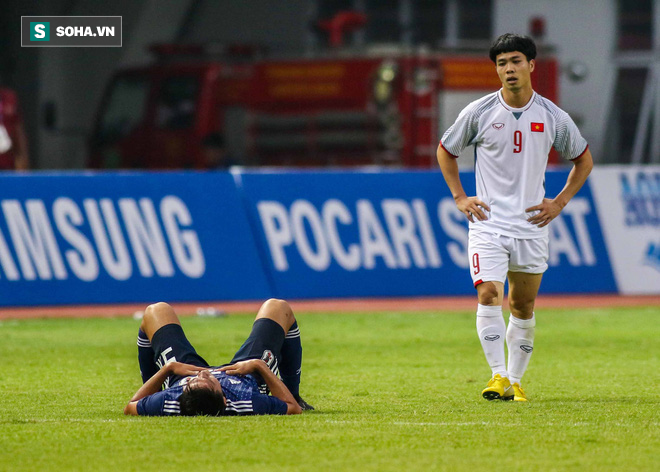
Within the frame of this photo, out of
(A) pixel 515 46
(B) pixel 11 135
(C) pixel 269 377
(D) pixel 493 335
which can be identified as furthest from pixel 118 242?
(C) pixel 269 377

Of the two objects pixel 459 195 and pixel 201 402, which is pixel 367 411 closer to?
pixel 201 402

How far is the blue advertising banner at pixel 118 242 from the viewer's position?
14719 mm

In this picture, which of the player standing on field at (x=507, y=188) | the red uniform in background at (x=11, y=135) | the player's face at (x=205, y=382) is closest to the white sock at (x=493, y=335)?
the player standing on field at (x=507, y=188)

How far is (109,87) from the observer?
22.8 meters

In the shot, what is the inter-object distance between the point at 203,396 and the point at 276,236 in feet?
28.6

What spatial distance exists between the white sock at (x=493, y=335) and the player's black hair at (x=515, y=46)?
158 cm

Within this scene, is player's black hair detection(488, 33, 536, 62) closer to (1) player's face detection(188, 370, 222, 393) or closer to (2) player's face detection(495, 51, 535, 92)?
(2) player's face detection(495, 51, 535, 92)

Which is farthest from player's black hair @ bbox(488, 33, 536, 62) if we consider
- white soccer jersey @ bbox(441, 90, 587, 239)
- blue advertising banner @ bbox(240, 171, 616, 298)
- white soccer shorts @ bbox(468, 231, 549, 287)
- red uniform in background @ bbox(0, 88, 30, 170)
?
red uniform in background @ bbox(0, 88, 30, 170)

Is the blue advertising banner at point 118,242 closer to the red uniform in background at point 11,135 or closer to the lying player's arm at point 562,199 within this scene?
the red uniform in background at point 11,135

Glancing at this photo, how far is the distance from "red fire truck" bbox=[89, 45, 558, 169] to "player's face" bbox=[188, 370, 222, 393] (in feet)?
50.8

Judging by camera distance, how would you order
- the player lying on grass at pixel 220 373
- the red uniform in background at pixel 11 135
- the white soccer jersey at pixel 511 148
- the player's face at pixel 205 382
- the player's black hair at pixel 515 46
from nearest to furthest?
the player's face at pixel 205 382
the player lying on grass at pixel 220 373
the player's black hair at pixel 515 46
the white soccer jersey at pixel 511 148
the red uniform in background at pixel 11 135

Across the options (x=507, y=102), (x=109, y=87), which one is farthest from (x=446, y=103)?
(x=507, y=102)

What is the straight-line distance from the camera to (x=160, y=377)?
22.9ft

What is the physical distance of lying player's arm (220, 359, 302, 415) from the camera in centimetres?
695
